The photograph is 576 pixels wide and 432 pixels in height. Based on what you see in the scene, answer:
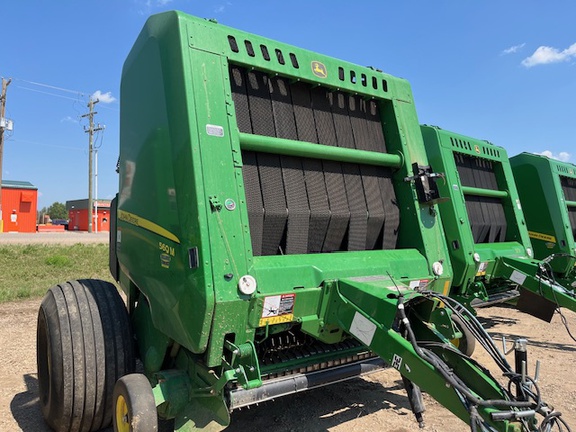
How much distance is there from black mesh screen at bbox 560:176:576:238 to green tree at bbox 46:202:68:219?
9152 centimetres

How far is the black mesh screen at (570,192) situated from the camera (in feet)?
29.2

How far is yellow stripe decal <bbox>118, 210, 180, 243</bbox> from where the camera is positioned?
2.88m

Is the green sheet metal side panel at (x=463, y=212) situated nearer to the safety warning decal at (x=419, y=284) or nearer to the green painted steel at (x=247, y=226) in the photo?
the green painted steel at (x=247, y=226)

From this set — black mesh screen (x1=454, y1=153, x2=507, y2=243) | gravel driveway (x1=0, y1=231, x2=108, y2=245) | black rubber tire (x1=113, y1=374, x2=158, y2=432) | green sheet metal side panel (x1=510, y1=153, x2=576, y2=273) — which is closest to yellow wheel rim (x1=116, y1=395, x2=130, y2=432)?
black rubber tire (x1=113, y1=374, x2=158, y2=432)

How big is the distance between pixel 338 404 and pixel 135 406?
1.95m

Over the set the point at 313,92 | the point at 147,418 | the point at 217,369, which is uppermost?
the point at 313,92

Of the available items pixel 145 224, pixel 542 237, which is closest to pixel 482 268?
pixel 542 237

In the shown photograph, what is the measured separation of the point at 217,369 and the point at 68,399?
1137 mm

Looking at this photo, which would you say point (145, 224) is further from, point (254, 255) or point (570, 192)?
point (570, 192)

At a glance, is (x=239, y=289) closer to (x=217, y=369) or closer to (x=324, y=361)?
(x=217, y=369)

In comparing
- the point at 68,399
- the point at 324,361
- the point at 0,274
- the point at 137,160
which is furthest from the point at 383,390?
the point at 0,274

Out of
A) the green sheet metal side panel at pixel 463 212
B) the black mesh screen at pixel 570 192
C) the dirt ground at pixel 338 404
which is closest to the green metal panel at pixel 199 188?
the dirt ground at pixel 338 404

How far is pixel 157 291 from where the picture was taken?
308cm

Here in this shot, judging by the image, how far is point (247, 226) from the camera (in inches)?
111
